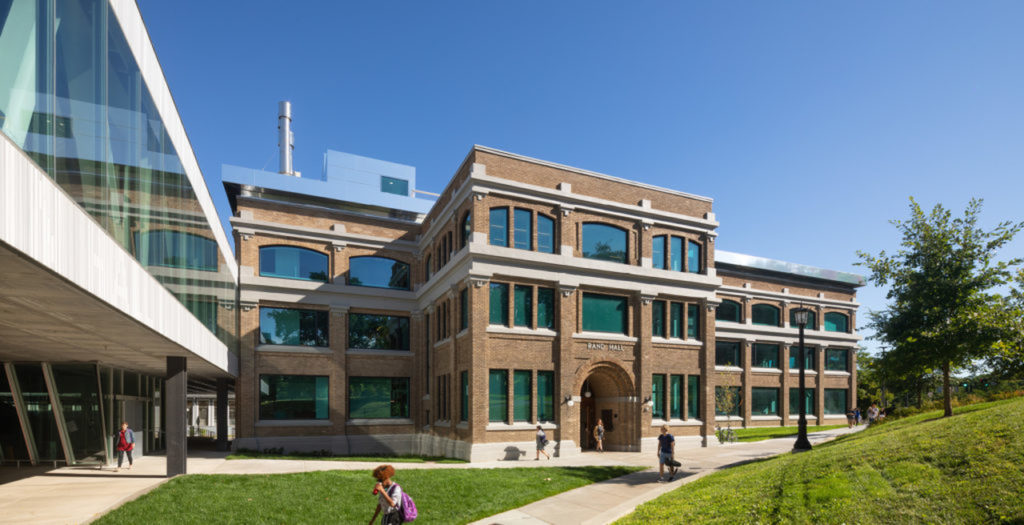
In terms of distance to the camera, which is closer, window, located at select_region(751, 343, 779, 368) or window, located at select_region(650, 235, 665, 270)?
window, located at select_region(650, 235, 665, 270)

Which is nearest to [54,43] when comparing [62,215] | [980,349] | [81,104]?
[81,104]

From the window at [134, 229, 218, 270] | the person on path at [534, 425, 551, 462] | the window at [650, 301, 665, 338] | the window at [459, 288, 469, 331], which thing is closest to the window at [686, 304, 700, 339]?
the window at [650, 301, 665, 338]

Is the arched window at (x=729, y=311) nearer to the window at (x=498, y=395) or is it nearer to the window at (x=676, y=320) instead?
the window at (x=676, y=320)

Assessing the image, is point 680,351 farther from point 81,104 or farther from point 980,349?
point 81,104

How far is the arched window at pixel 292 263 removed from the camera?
32406 mm

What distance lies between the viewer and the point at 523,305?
2722 centimetres

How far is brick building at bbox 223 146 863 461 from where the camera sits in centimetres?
2653

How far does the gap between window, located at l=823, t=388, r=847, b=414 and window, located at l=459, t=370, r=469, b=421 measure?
3690 centimetres

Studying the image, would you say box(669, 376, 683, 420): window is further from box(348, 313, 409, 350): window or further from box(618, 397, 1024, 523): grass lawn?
box(618, 397, 1024, 523): grass lawn

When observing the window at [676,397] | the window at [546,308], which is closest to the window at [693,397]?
the window at [676,397]

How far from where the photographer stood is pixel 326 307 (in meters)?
33.1

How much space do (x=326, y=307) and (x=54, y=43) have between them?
26843mm

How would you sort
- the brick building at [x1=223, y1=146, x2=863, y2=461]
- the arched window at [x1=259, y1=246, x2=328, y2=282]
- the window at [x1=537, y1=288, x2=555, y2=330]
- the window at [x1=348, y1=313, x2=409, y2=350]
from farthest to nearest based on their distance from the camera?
the window at [x1=348, y1=313, x2=409, y2=350], the arched window at [x1=259, y1=246, x2=328, y2=282], the window at [x1=537, y1=288, x2=555, y2=330], the brick building at [x1=223, y1=146, x2=863, y2=461]

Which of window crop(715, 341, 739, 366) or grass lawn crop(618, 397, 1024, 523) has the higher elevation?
grass lawn crop(618, 397, 1024, 523)
